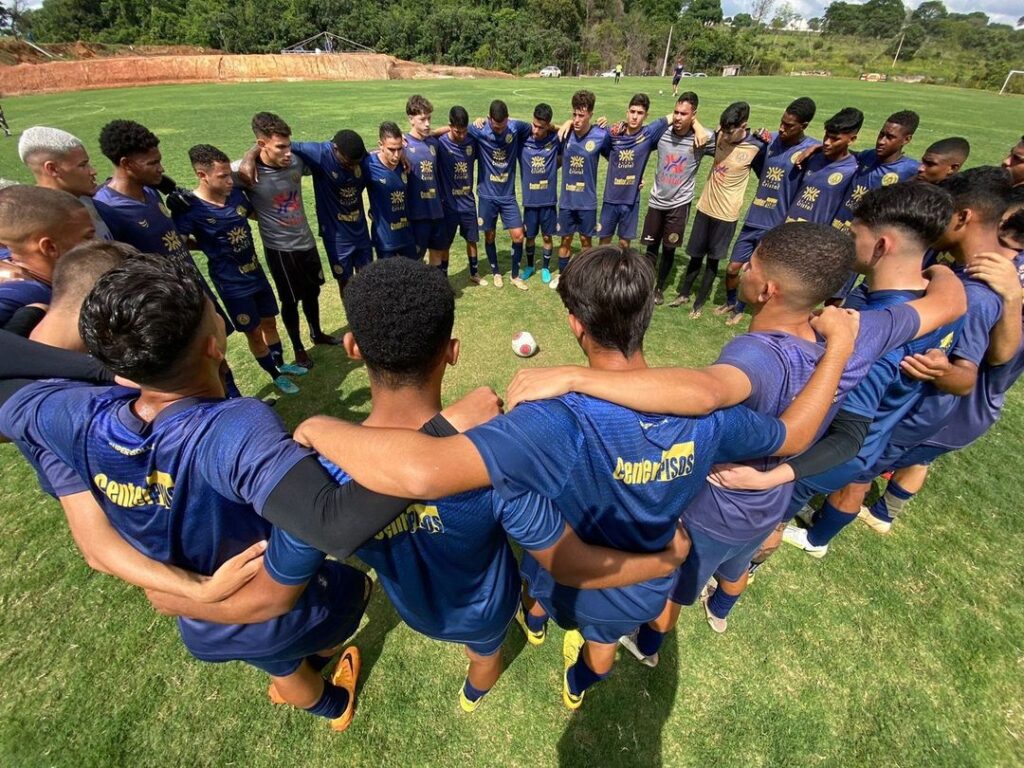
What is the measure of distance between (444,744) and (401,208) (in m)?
6.20

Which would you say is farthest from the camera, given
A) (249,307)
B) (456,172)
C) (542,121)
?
(456,172)

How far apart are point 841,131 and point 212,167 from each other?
7.01 m

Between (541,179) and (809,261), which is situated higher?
(809,261)

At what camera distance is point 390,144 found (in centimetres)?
607

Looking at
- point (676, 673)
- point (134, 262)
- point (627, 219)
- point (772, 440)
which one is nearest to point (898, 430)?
point (772, 440)

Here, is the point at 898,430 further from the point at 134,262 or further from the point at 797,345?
the point at 134,262

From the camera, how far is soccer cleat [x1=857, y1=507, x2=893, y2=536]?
3998 mm

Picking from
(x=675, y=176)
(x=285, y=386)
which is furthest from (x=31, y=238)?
(x=675, y=176)

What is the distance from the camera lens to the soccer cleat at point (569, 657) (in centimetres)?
297

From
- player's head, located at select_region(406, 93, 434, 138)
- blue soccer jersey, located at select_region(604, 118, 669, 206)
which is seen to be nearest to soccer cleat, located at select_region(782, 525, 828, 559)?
blue soccer jersey, located at select_region(604, 118, 669, 206)

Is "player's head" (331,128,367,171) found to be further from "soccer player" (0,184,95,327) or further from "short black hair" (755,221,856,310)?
"short black hair" (755,221,856,310)

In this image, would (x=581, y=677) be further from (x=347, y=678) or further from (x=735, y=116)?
(x=735, y=116)

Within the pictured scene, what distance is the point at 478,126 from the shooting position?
742 cm

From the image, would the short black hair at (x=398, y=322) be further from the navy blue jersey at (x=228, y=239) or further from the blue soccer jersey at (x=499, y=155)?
the blue soccer jersey at (x=499, y=155)
